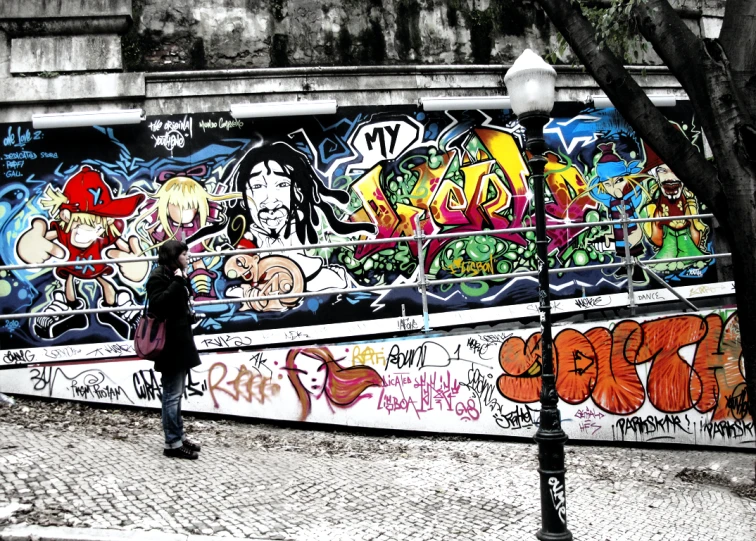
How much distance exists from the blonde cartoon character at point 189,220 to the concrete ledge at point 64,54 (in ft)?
6.83

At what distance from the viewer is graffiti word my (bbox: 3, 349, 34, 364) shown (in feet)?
26.6

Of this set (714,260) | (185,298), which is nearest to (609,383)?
(714,260)

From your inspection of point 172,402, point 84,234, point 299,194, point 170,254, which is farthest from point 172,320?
point 84,234

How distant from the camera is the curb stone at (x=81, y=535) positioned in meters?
3.94

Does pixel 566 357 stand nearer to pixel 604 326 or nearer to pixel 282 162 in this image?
pixel 604 326

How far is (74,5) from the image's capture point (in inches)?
356

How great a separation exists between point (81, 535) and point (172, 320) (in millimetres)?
1952

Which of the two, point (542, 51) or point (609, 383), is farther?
point (542, 51)

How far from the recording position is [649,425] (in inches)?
304

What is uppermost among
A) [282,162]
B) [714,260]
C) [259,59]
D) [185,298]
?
[259,59]

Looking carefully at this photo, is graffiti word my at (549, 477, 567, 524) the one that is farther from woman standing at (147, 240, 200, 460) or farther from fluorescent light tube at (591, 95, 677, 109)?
fluorescent light tube at (591, 95, 677, 109)

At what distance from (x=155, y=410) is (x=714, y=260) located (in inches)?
364

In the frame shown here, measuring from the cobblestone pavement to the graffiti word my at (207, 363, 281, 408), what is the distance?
367 mm

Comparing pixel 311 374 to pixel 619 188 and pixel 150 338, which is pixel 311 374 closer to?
pixel 150 338
